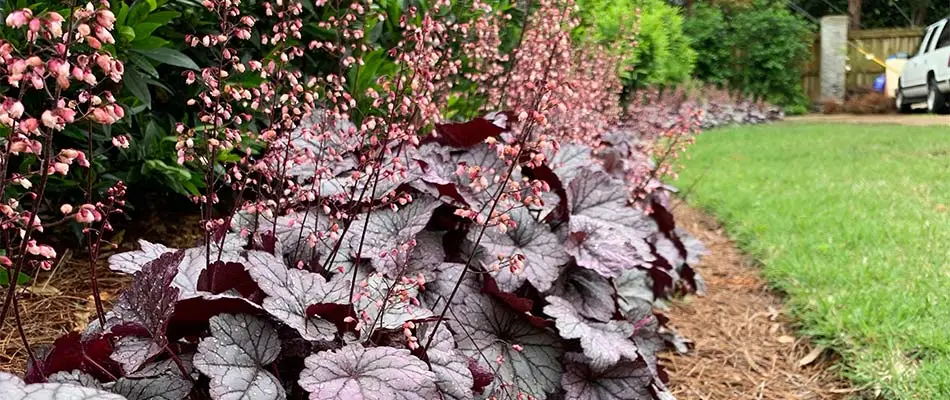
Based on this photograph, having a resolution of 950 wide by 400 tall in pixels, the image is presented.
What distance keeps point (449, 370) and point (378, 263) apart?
349 millimetres

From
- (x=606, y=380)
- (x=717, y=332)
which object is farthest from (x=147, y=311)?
(x=717, y=332)

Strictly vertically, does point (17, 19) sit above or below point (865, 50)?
above

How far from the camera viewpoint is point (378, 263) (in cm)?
169

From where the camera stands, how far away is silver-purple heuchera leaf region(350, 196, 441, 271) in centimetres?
175

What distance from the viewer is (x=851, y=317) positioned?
106 inches

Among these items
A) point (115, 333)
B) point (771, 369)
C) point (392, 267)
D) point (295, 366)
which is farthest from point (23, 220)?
point (771, 369)

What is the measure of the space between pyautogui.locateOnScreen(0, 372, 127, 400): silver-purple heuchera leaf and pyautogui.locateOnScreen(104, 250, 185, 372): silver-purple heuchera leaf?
0.24 meters

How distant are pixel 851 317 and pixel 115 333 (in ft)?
7.88

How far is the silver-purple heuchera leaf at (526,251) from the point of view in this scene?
6.31ft

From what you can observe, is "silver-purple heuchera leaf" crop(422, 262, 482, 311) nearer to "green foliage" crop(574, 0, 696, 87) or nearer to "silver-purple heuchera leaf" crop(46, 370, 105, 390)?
"silver-purple heuchera leaf" crop(46, 370, 105, 390)

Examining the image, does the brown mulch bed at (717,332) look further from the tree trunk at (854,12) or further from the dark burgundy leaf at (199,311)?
the tree trunk at (854,12)

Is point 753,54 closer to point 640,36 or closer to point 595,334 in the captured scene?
point 640,36

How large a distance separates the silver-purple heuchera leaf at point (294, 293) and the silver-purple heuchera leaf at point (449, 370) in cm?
20

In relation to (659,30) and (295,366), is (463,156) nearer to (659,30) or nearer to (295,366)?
(295,366)
